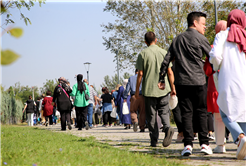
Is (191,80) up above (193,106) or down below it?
above

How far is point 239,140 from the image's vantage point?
3.88 m

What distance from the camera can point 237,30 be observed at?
167 inches

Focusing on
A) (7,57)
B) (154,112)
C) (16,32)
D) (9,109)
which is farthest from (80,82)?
(9,109)

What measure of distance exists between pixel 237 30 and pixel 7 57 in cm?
371

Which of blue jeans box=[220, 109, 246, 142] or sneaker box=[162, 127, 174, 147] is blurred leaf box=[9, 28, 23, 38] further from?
sneaker box=[162, 127, 174, 147]

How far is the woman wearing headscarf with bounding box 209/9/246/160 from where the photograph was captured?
4090mm

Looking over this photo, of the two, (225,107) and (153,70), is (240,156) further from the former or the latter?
(153,70)

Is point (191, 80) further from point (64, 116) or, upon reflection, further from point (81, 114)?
point (64, 116)

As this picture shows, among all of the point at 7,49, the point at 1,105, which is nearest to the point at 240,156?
the point at 7,49

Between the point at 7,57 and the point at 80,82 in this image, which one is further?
the point at 80,82

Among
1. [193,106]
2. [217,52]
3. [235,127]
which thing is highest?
[217,52]

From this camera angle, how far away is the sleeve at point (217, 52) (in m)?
4.24

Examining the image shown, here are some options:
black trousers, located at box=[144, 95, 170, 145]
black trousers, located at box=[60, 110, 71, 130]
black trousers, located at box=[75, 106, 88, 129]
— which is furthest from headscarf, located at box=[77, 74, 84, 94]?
black trousers, located at box=[144, 95, 170, 145]

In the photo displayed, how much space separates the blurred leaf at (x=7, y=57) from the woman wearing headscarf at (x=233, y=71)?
341 cm
